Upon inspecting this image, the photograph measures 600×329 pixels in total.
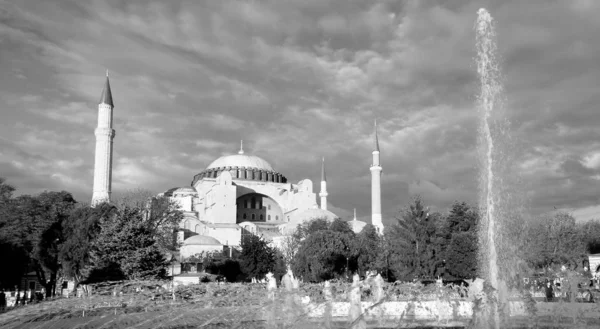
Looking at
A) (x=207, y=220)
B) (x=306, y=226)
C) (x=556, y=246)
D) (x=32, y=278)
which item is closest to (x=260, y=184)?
(x=207, y=220)

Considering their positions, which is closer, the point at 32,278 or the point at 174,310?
the point at 174,310

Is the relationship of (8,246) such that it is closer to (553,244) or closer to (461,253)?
(461,253)

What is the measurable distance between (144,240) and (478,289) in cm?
1718

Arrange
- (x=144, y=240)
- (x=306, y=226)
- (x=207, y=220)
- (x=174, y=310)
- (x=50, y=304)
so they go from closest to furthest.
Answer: (x=174, y=310) → (x=50, y=304) → (x=144, y=240) → (x=306, y=226) → (x=207, y=220)

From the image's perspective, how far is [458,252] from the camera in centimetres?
3209

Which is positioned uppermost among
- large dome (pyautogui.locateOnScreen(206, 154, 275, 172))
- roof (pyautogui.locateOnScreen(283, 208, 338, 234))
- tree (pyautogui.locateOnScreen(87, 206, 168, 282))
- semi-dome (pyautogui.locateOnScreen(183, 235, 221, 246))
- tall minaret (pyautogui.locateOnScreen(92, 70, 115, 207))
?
large dome (pyautogui.locateOnScreen(206, 154, 275, 172))

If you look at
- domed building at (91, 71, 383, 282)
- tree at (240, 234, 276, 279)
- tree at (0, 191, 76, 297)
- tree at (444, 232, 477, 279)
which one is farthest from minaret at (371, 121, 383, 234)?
tree at (0, 191, 76, 297)

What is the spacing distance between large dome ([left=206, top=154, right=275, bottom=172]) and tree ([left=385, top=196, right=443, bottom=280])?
48.5 metres

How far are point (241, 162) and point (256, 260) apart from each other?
44.6 metres

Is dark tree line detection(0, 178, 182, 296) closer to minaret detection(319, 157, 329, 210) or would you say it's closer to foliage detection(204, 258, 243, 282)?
foliage detection(204, 258, 243, 282)

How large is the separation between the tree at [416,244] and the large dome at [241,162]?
48536 mm

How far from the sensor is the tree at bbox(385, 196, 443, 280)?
31.9 meters

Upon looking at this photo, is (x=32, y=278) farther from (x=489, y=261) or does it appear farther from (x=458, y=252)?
(x=489, y=261)

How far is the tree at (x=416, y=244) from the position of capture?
31.9 meters
